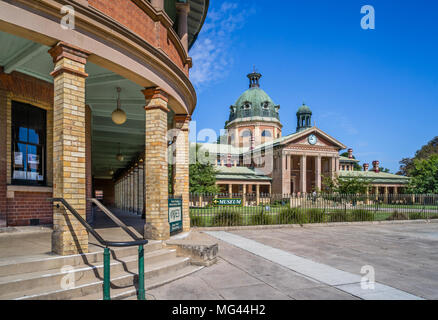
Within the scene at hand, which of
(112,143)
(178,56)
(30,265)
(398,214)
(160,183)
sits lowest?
(398,214)

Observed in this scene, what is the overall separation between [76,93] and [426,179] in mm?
51711

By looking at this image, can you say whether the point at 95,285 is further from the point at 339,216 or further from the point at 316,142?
the point at 316,142

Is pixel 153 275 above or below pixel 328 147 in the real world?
below

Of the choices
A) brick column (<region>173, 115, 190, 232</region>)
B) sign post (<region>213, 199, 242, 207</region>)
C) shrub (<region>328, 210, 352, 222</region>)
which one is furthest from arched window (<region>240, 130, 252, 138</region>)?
brick column (<region>173, 115, 190, 232</region>)

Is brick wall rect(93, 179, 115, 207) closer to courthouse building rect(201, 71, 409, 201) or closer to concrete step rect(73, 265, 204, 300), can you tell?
courthouse building rect(201, 71, 409, 201)

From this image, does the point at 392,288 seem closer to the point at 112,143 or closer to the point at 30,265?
the point at 30,265

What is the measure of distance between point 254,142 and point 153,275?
57.9 m

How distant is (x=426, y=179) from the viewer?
44594 mm

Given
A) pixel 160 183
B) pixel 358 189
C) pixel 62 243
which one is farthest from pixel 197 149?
pixel 62 243

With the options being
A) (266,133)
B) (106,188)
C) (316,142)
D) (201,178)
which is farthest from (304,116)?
(106,188)

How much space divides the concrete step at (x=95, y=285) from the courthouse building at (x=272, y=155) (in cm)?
3610

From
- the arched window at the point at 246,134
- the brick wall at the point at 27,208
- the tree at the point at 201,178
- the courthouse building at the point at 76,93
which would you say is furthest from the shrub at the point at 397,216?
the arched window at the point at 246,134
